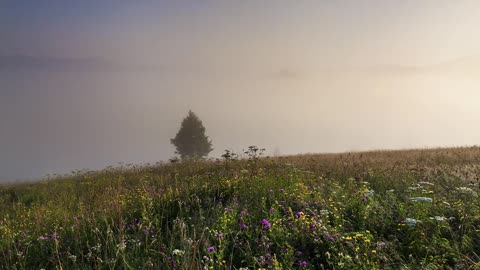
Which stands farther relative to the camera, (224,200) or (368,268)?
(224,200)

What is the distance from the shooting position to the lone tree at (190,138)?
41.3 metres

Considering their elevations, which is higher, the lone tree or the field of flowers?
the lone tree

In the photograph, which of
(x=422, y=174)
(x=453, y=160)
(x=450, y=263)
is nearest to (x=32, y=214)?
(x=450, y=263)

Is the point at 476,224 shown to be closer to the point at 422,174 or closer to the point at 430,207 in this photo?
the point at 430,207

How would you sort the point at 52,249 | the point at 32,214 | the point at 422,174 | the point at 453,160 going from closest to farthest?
1. the point at 52,249
2. the point at 32,214
3. the point at 422,174
4. the point at 453,160

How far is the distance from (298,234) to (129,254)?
216 centimetres

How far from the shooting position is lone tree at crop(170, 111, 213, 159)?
4134 centimetres

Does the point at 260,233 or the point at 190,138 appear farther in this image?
the point at 190,138

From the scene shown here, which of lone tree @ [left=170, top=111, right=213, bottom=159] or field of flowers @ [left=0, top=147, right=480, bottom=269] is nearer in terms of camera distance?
field of flowers @ [left=0, top=147, right=480, bottom=269]

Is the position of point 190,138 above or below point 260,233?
above

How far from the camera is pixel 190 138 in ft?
136

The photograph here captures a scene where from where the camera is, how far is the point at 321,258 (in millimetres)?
3943

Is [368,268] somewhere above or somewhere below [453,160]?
below

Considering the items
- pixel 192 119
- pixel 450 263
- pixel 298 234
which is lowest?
pixel 450 263
